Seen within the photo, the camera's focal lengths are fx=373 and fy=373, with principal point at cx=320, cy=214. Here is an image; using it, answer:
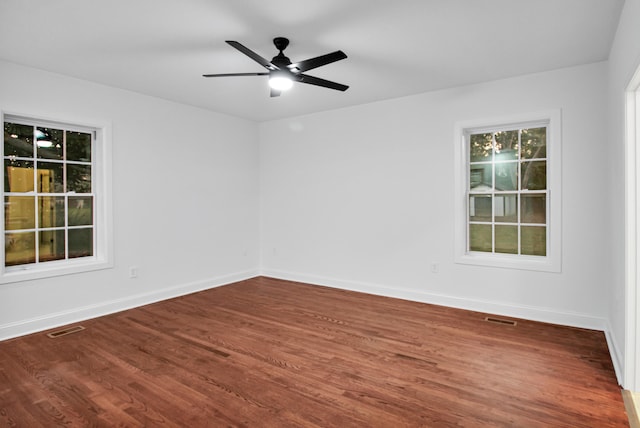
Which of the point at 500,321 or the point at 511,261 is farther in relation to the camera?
the point at 511,261

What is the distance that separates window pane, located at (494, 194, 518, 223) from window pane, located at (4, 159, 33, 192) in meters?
5.14

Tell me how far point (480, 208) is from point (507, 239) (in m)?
0.47

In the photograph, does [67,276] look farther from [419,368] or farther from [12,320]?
[419,368]

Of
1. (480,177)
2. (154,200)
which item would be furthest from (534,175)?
(154,200)

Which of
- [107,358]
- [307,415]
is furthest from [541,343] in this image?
[107,358]

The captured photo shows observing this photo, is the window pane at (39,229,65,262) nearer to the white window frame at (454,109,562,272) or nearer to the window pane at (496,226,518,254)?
the white window frame at (454,109,562,272)

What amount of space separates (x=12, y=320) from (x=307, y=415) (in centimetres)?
323

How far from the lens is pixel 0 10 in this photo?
260 cm

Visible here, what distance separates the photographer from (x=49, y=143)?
403 centimetres

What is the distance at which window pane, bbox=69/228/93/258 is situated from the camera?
167 inches

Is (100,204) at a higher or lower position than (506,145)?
lower

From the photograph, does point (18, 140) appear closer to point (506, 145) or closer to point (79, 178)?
point (79, 178)

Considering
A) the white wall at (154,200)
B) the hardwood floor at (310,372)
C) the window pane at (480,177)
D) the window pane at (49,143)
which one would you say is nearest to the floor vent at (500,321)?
the hardwood floor at (310,372)

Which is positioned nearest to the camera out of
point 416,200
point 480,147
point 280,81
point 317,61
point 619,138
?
point 619,138
